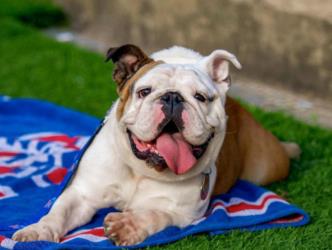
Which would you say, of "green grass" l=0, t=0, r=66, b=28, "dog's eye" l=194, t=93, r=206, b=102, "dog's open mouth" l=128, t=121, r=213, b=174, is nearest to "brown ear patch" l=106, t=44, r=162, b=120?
"dog's open mouth" l=128, t=121, r=213, b=174

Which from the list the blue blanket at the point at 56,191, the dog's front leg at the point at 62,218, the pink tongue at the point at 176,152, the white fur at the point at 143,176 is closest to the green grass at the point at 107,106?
the blue blanket at the point at 56,191

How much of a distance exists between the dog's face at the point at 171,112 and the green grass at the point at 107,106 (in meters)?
0.53

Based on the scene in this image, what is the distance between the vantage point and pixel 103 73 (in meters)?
8.16

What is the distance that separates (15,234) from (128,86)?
1008mm

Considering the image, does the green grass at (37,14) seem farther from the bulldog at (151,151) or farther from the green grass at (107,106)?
the bulldog at (151,151)

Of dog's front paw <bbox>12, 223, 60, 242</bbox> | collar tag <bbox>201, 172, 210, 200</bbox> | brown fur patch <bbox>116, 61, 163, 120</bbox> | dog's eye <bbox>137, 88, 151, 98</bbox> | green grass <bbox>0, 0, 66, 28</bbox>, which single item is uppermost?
green grass <bbox>0, 0, 66, 28</bbox>

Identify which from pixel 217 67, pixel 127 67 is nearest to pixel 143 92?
pixel 127 67

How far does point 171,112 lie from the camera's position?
4027 mm

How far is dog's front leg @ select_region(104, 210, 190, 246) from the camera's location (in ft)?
13.6

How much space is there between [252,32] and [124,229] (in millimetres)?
3886

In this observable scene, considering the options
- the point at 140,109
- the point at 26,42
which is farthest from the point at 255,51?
the point at 140,109

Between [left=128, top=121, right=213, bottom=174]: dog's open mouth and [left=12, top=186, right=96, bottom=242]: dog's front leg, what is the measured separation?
53 centimetres

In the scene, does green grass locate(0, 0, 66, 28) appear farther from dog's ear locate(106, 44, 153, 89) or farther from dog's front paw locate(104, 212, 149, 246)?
dog's front paw locate(104, 212, 149, 246)

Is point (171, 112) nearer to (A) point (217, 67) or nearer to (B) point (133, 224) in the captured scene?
(A) point (217, 67)
